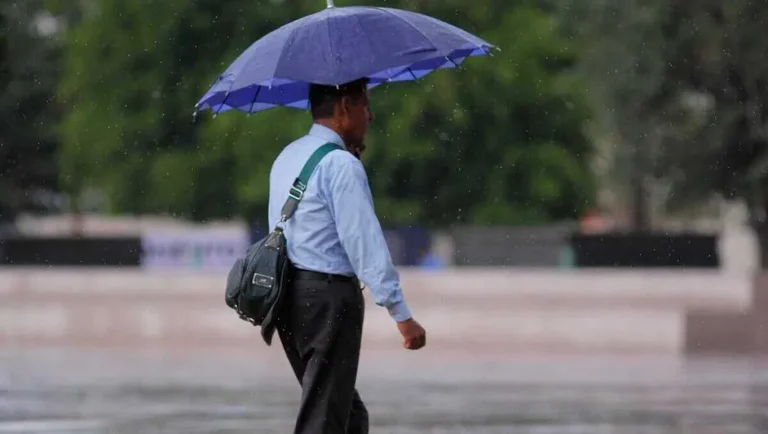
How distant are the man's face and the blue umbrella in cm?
12

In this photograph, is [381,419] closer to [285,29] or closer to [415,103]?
[285,29]

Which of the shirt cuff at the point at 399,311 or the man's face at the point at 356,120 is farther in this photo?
the man's face at the point at 356,120

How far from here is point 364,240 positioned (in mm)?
6602

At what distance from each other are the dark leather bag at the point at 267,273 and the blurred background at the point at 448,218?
5.25 metres

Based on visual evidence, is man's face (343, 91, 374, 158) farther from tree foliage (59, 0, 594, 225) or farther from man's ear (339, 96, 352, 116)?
tree foliage (59, 0, 594, 225)

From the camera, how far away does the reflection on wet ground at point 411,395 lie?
12438mm

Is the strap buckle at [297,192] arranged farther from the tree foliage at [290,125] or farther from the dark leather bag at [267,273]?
the tree foliage at [290,125]

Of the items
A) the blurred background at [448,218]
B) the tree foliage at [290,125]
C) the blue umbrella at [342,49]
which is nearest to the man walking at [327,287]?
the blue umbrella at [342,49]

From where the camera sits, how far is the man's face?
275 inches

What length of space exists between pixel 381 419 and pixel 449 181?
25947 mm

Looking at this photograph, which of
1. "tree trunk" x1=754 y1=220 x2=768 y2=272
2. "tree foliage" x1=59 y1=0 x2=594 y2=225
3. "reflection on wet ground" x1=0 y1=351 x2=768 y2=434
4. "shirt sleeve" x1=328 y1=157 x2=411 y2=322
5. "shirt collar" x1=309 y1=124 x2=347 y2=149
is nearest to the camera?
"shirt sleeve" x1=328 y1=157 x2=411 y2=322

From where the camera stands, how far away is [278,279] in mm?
6715

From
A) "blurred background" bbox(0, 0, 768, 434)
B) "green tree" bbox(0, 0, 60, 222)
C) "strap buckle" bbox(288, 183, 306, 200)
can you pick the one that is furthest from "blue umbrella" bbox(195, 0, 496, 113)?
"green tree" bbox(0, 0, 60, 222)

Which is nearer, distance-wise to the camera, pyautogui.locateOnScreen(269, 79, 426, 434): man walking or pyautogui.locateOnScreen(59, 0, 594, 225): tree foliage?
pyautogui.locateOnScreen(269, 79, 426, 434): man walking
